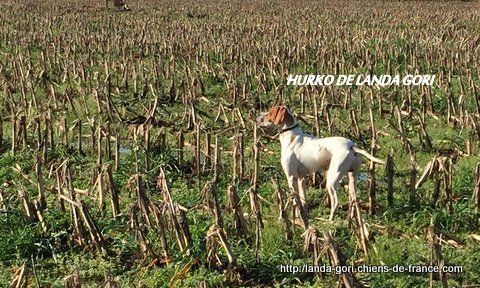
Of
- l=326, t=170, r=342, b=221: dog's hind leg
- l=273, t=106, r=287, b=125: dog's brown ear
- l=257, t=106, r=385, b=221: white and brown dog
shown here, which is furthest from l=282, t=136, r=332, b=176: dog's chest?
l=273, t=106, r=287, b=125: dog's brown ear

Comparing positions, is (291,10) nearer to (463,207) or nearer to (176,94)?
(176,94)

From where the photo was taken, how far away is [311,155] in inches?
229

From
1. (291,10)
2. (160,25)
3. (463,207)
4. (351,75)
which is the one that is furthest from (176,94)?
(291,10)

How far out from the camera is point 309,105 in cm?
1002

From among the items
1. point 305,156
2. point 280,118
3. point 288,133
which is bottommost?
point 305,156

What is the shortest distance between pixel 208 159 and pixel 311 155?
200cm

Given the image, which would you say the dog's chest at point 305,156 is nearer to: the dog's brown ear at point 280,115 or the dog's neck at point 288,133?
the dog's neck at point 288,133

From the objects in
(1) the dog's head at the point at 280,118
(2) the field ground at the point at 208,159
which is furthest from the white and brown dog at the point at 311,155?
(2) the field ground at the point at 208,159

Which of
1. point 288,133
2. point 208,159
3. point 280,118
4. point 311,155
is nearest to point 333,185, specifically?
point 311,155

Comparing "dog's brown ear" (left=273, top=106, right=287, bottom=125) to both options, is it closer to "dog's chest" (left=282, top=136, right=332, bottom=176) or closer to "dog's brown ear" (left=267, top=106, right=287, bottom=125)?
"dog's brown ear" (left=267, top=106, right=287, bottom=125)

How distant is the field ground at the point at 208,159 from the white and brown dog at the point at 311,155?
0.38 metres

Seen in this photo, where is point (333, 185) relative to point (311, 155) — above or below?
below

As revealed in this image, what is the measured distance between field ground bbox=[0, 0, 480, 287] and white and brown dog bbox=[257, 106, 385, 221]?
379mm

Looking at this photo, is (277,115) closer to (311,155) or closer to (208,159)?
(311,155)
